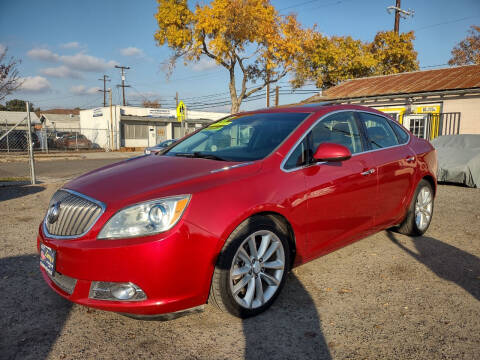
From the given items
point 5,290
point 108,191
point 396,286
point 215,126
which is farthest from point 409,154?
point 5,290

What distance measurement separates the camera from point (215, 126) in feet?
13.3

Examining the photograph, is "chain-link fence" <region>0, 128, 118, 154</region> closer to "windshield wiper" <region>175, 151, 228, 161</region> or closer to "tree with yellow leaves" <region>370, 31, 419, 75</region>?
"tree with yellow leaves" <region>370, 31, 419, 75</region>

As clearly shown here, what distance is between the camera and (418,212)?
4586mm

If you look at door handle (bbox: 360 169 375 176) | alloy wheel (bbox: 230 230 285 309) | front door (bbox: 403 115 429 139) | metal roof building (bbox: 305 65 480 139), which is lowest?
alloy wheel (bbox: 230 230 285 309)

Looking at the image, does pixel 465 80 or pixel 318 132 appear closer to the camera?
pixel 318 132

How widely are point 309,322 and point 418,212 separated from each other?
106 inches

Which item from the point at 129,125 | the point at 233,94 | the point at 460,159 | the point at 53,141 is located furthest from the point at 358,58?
the point at 53,141

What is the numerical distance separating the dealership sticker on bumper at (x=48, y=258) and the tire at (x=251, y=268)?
112cm

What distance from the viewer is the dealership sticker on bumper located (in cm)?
251

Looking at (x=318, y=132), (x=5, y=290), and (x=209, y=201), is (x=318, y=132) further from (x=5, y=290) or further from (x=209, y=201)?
(x=5, y=290)

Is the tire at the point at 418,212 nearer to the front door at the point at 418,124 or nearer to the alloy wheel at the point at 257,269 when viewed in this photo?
the alloy wheel at the point at 257,269

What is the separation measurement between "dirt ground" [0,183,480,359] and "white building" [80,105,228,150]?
3390 centimetres

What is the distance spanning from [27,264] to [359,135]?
3.73m

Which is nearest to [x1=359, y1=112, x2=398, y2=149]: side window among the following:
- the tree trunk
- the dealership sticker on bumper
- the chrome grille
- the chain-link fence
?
the chrome grille
